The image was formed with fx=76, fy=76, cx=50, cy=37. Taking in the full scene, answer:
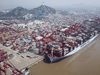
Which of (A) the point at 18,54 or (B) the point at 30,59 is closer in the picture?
(B) the point at 30,59

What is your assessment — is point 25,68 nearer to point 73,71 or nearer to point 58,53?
point 58,53

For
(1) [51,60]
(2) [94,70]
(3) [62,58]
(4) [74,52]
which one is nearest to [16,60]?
(1) [51,60]

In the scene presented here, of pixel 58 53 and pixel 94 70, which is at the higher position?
pixel 58 53

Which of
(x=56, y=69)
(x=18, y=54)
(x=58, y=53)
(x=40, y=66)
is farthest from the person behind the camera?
(x=18, y=54)

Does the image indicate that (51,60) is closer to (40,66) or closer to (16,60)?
(40,66)

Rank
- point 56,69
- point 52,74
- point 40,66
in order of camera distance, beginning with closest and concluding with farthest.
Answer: point 52,74, point 56,69, point 40,66

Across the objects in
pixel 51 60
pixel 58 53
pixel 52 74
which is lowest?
pixel 52 74

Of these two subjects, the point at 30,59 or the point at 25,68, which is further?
the point at 30,59

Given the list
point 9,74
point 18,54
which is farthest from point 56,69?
point 18,54

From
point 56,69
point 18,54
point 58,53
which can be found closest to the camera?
point 56,69
